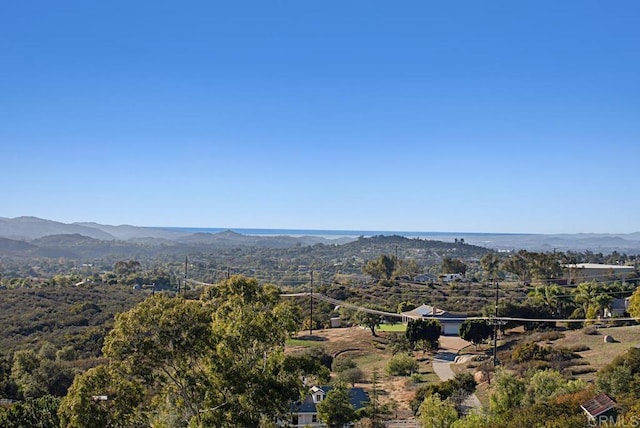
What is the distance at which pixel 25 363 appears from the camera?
3553 cm

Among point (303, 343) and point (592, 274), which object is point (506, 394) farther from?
point (592, 274)

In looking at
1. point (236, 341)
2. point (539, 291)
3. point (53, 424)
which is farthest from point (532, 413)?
point (539, 291)

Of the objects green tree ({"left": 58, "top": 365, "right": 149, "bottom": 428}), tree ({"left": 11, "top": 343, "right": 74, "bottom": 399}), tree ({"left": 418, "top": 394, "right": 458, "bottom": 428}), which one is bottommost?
tree ({"left": 11, "top": 343, "right": 74, "bottom": 399})

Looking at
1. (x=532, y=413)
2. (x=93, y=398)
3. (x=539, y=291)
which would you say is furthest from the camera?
(x=539, y=291)

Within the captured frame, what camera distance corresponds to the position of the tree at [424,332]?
1614 inches

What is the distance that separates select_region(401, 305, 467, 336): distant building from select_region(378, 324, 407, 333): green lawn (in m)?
0.89

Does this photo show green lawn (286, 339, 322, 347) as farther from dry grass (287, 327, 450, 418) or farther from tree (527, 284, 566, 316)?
tree (527, 284, 566, 316)

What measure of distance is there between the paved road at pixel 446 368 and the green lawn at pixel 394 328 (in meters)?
7.53

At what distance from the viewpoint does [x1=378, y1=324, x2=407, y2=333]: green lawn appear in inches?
1908

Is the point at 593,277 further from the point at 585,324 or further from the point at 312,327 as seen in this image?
the point at 312,327

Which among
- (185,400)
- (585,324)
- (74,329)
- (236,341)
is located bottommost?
(74,329)

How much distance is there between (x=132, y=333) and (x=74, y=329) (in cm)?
4783

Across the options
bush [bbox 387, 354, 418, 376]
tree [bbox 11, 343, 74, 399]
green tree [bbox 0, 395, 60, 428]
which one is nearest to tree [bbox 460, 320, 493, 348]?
bush [bbox 387, 354, 418, 376]

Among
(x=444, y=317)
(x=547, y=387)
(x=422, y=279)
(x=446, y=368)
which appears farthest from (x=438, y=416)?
(x=422, y=279)
